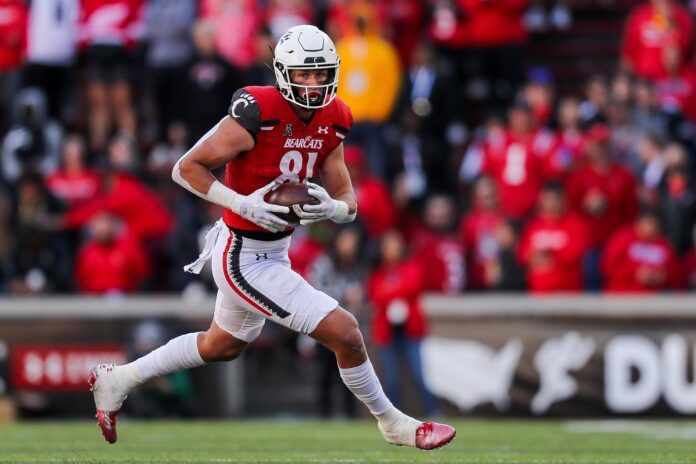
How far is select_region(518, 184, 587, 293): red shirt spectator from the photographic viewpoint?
13102 mm

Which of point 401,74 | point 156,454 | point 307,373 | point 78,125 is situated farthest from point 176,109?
point 156,454

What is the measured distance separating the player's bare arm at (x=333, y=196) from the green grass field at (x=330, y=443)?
1345 millimetres

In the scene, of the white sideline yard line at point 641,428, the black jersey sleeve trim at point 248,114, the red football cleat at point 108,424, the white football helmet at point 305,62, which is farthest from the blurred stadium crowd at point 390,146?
the black jersey sleeve trim at point 248,114

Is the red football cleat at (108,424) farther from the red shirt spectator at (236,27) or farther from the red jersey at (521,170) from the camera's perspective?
the red shirt spectator at (236,27)

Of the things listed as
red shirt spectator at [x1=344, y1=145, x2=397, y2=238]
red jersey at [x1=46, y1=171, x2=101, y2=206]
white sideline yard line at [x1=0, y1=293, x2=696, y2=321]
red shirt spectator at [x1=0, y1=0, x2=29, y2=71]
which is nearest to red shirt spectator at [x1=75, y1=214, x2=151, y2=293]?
white sideline yard line at [x1=0, y1=293, x2=696, y2=321]

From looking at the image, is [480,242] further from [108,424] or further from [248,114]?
[248,114]

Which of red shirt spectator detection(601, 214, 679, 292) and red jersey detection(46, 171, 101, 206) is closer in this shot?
red shirt spectator detection(601, 214, 679, 292)

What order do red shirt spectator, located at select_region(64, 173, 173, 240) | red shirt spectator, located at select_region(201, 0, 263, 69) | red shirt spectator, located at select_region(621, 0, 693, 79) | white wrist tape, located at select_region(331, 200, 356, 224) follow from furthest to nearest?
1. red shirt spectator, located at select_region(201, 0, 263, 69)
2. red shirt spectator, located at select_region(621, 0, 693, 79)
3. red shirt spectator, located at select_region(64, 173, 173, 240)
4. white wrist tape, located at select_region(331, 200, 356, 224)

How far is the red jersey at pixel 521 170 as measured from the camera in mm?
13969

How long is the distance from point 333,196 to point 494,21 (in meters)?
7.72

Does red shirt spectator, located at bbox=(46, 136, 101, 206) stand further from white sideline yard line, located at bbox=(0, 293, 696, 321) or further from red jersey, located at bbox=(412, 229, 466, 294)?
red jersey, located at bbox=(412, 229, 466, 294)

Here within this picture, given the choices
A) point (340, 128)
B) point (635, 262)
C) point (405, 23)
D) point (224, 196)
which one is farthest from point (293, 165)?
point (405, 23)

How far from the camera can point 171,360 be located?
7668mm

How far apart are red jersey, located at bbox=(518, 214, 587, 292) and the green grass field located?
1350 millimetres
